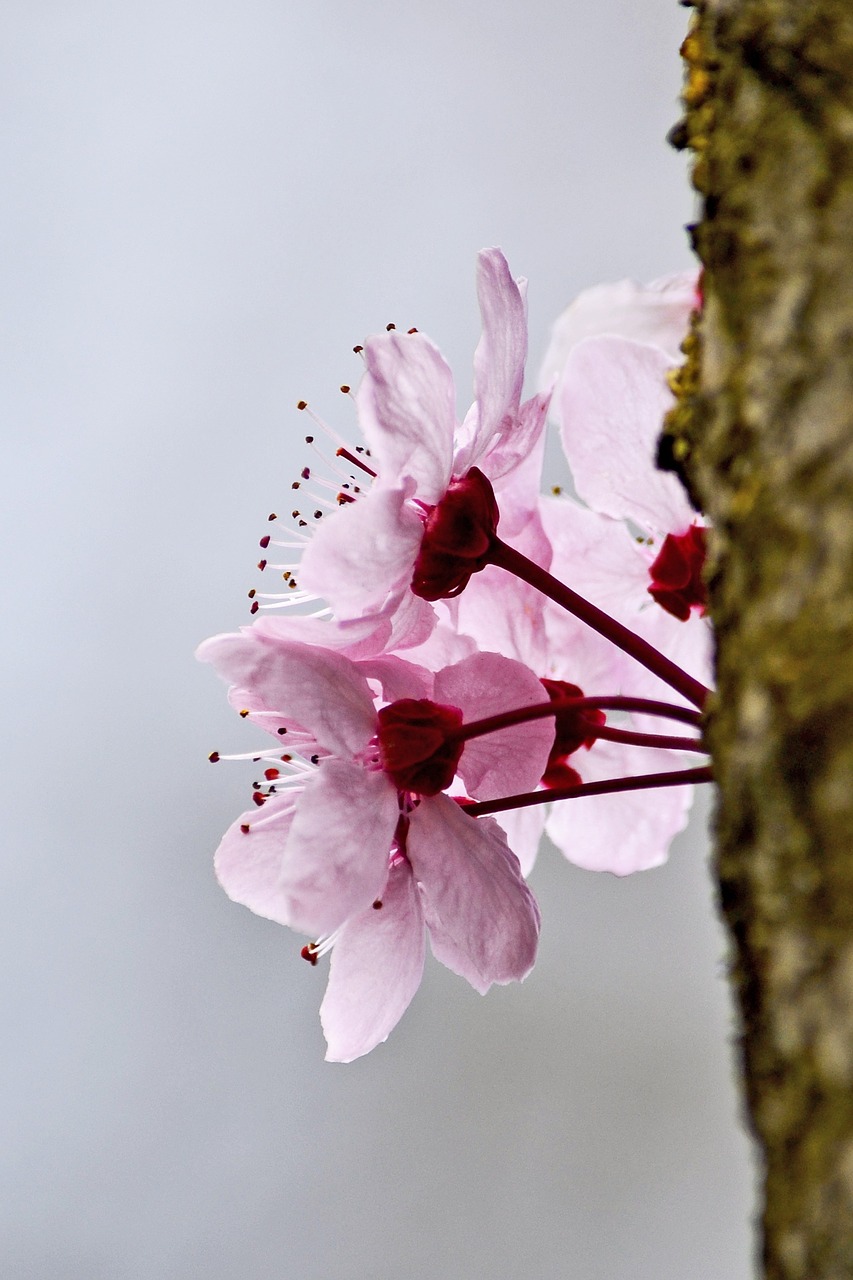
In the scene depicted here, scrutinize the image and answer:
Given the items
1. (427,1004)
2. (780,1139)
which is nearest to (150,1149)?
(427,1004)

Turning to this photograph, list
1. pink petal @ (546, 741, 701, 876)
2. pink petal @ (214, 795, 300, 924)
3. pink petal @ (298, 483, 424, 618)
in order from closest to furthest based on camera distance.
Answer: pink petal @ (298, 483, 424, 618), pink petal @ (214, 795, 300, 924), pink petal @ (546, 741, 701, 876)

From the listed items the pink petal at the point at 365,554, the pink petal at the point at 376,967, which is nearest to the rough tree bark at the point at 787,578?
the pink petal at the point at 365,554

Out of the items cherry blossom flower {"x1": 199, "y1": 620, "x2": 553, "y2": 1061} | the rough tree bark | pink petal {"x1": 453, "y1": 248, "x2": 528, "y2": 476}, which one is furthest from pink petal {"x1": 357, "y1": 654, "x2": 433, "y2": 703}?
the rough tree bark

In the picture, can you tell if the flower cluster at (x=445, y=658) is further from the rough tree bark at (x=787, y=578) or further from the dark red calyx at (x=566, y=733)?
the rough tree bark at (x=787, y=578)

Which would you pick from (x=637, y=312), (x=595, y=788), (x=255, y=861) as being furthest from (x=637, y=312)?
(x=255, y=861)

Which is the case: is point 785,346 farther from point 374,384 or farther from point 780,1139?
point 374,384

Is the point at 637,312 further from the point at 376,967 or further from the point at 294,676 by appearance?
the point at 376,967

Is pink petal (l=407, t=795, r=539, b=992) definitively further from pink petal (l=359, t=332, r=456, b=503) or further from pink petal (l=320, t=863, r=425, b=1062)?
pink petal (l=359, t=332, r=456, b=503)
